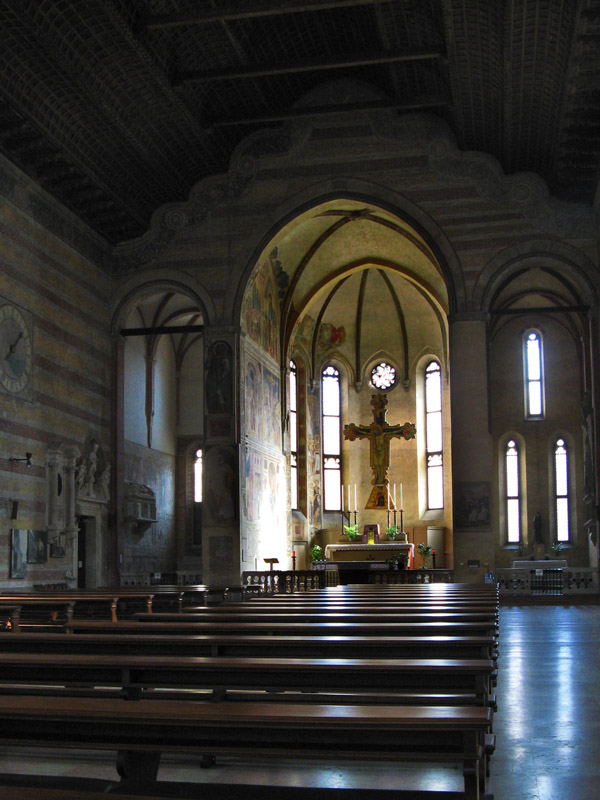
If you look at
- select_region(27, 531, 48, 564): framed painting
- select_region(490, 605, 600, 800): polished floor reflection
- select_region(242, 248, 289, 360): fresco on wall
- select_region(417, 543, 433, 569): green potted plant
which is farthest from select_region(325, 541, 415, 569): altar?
select_region(490, 605, 600, 800): polished floor reflection

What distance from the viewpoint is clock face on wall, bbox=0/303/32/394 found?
19781 millimetres

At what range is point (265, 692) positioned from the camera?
222 inches

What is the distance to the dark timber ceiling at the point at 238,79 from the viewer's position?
18281 millimetres

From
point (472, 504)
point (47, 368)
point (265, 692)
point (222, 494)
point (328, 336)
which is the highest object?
point (328, 336)

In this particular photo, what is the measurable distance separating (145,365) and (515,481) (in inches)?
513

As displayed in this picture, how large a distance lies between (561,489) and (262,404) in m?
10.8

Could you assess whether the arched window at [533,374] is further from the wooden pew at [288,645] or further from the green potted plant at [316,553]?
the wooden pew at [288,645]

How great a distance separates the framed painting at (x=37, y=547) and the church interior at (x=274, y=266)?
11 cm

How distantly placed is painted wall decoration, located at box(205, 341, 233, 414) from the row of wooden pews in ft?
57.1

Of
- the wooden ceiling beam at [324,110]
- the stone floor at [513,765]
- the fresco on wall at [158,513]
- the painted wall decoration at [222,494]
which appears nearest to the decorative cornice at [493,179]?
the wooden ceiling beam at [324,110]

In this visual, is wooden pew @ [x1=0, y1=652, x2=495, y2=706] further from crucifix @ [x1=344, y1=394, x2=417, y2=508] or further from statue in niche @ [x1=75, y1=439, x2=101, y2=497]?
crucifix @ [x1=344, y1=394, x2=417, y2=508]

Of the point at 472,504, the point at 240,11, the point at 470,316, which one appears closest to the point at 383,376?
the point at 470,316

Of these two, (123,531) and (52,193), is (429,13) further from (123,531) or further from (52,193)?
(123,531)

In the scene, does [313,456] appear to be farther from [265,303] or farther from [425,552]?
[265,303]
